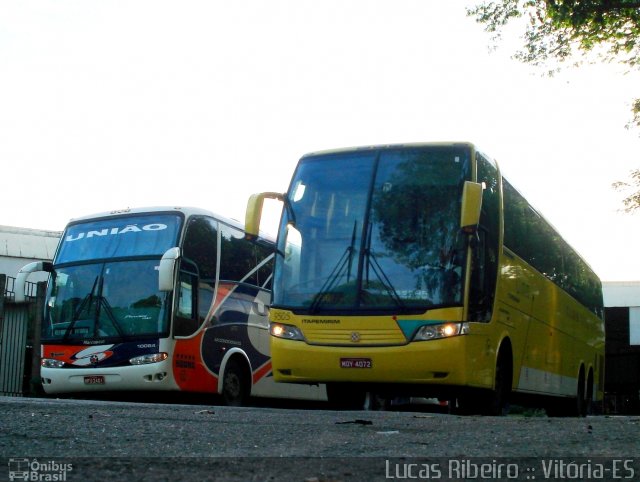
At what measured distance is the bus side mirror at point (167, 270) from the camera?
14344 mm

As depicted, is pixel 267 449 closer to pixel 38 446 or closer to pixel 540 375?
pixel 38 446

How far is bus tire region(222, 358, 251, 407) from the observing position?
1656cm

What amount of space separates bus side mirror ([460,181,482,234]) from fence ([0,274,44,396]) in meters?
12.8

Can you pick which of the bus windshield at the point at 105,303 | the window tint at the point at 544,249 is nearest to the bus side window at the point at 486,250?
the window tint at the point at 544,249

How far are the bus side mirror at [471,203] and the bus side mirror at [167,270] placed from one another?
4.85 m

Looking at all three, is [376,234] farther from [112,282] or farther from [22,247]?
[22,247]

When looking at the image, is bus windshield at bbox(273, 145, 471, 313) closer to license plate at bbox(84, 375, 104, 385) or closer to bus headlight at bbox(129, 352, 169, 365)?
bus headlight at bbox(129, 352, 169, 365)

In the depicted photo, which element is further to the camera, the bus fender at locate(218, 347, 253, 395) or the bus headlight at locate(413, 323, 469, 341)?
the bus fender at locate(218, 347, 253, 395)

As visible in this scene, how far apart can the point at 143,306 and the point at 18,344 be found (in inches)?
327

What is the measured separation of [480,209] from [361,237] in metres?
1.47

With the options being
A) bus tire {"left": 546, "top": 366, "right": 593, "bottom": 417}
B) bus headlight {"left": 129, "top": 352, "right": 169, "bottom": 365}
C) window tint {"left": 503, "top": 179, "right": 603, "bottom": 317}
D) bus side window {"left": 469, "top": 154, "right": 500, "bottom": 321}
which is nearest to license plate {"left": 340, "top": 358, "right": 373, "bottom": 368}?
bus side window {"left": 469, "top": 154, "right": 500, "bottom": 321}

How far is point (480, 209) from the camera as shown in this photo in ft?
38.7

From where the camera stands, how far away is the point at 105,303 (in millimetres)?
15648

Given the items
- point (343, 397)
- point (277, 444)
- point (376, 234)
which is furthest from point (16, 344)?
point (277, 444)
